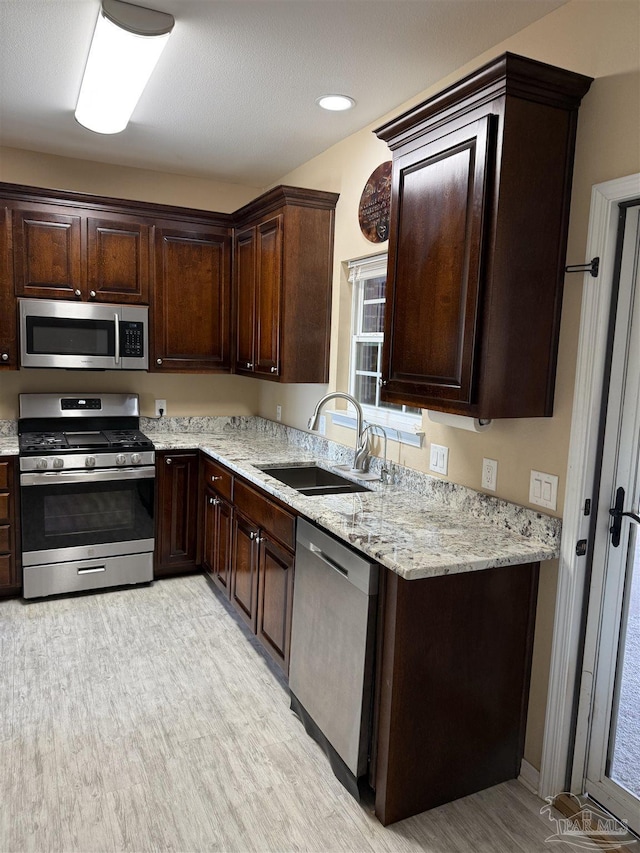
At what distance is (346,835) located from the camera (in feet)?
6.26

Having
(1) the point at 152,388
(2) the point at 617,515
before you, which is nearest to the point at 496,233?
(2) the point at 617,515

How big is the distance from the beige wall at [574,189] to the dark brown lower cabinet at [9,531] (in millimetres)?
680

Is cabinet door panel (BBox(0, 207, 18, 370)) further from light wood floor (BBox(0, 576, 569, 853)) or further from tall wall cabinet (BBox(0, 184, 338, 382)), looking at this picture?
light wood floor (BBox(0, 576, 569, 853))

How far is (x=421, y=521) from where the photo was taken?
7.51ft

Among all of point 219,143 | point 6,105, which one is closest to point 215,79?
point 219,143

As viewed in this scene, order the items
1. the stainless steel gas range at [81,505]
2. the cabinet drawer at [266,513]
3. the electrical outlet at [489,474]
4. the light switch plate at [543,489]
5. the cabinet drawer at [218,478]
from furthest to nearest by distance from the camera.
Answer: the stainless steel gas range at [81,505] → the cabinet drawer at [218,478] → the cabinet drawer at [266,513] → the electrical outlet at [489,474] → the light switch plate at [543,489]

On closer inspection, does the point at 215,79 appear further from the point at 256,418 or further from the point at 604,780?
the point at 604,780

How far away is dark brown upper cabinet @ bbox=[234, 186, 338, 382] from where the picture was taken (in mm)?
3348

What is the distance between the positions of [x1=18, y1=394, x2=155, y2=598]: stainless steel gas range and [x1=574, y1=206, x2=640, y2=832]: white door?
2.58m

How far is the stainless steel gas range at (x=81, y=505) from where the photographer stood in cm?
342

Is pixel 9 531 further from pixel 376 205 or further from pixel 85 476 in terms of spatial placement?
pixel 376 205

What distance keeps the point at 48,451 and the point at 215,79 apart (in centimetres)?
209

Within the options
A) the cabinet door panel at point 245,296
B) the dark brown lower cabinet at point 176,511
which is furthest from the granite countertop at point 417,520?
the cabinet door panel at point 245,296

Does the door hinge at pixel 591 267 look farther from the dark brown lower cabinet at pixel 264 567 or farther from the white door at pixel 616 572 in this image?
the dark brown lower cabinet at pixel 264 567
